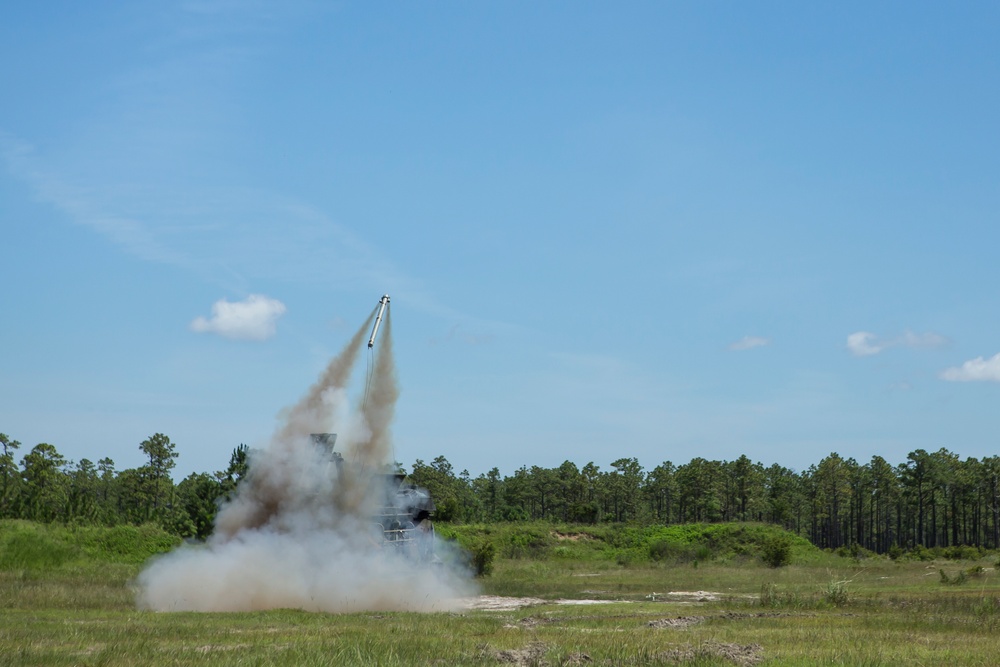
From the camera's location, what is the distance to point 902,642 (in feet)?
76.0

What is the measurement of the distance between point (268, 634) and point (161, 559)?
15.0 m

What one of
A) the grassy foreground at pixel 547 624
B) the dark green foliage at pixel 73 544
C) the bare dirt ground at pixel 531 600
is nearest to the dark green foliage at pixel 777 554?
the grassy foreground at pixel 547 624

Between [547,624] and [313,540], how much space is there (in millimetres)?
13149

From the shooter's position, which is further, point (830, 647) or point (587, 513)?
point (587, 513)

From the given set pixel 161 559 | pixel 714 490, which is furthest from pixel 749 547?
pixel 161 559

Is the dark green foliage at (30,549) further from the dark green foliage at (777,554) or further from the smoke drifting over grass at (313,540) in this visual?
the dark green foliage at (777,554)

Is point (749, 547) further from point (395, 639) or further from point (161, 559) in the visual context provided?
point (395, 639)

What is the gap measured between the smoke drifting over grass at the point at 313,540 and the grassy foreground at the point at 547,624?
2957 millimetres

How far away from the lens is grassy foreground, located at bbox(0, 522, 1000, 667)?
790 inches

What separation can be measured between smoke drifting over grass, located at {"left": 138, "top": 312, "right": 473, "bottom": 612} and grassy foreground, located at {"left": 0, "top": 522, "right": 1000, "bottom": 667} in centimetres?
296

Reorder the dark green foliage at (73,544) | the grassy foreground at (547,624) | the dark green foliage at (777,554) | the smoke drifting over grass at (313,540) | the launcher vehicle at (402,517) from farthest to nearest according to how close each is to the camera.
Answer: the dark green foliage at (777,554), the dark green foliage at (73,544), the launcher vehicle at (402,517), the smoke drifting over grass at (313,540), the grassy foreground at (547,624)

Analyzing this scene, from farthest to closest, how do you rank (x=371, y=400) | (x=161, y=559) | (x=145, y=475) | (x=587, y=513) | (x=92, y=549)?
(x=587, y=513)
(x=145, y=475)
(x=92, y=549)
(x=371, y=400)
(x=161, y=559)

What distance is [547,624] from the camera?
2898cm

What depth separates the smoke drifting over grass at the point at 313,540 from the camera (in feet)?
119
